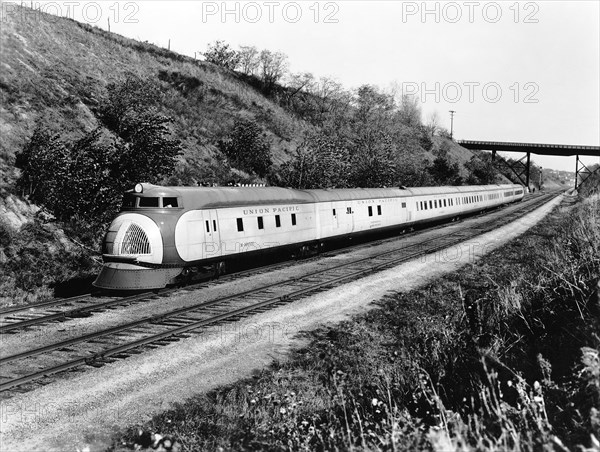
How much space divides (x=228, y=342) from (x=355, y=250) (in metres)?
14.7

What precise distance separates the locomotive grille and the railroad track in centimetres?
168

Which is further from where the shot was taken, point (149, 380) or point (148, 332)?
point (148, 332)

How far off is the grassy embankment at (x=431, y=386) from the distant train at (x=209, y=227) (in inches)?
222

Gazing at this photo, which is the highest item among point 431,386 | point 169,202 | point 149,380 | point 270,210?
point 169,202

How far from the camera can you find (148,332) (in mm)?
11516

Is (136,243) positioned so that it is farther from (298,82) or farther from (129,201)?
(298,82)

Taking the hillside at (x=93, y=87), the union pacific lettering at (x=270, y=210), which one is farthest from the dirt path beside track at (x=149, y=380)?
the hillside at (x=93, y=87)

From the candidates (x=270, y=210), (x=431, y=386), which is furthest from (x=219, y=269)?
(x=431, y=386)

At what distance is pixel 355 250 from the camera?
81.5 ft

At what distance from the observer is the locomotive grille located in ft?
46.2

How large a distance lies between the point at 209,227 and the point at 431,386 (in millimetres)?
9920

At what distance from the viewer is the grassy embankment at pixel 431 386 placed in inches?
218

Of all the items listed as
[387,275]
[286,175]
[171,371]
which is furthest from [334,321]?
[286,175]

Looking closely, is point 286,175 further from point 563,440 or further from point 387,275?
point 563,440
